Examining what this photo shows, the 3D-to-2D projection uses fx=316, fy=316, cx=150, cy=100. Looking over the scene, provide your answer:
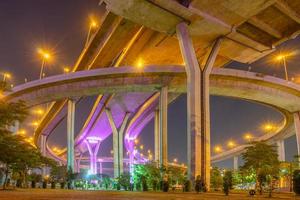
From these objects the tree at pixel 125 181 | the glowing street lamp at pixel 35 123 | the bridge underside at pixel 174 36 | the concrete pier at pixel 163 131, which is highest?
the bridge underside at pixel 174 36

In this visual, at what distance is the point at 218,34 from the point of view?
27.2 metres

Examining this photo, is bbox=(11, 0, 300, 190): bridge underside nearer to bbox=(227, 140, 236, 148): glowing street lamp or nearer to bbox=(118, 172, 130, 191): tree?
bbox=(118, 172, 130, 191): tree

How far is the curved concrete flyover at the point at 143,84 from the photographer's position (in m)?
32.3

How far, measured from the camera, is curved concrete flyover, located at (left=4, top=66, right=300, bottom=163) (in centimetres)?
3234

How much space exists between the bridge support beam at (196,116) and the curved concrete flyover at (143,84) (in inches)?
271

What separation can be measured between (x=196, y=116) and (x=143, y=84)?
38.5 ft

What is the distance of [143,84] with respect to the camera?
34.3 m

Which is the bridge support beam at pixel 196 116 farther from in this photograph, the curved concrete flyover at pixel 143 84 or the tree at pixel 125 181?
the tree at pixel 125 181

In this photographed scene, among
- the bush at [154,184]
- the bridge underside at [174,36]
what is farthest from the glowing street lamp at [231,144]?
the bush at [154,184]

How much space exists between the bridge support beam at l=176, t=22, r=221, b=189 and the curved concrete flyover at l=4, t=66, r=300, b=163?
271 inches

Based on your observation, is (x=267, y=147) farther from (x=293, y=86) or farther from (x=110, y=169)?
(x=110, y=169)

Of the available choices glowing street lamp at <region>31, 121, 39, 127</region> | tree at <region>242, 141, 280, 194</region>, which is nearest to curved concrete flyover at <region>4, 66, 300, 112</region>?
tree at <region>242, 141, 280, 194</region>

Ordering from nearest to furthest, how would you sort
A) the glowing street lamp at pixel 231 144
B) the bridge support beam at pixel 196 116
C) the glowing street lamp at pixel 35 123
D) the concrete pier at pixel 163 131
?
the bridge support beam at pixel 196 116, the concrete pier at pixel 163 131, the glowing street lamp at pixel 35 123, the glowing street lamp at pixel 231 144

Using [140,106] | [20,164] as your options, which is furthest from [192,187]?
[140,106]
